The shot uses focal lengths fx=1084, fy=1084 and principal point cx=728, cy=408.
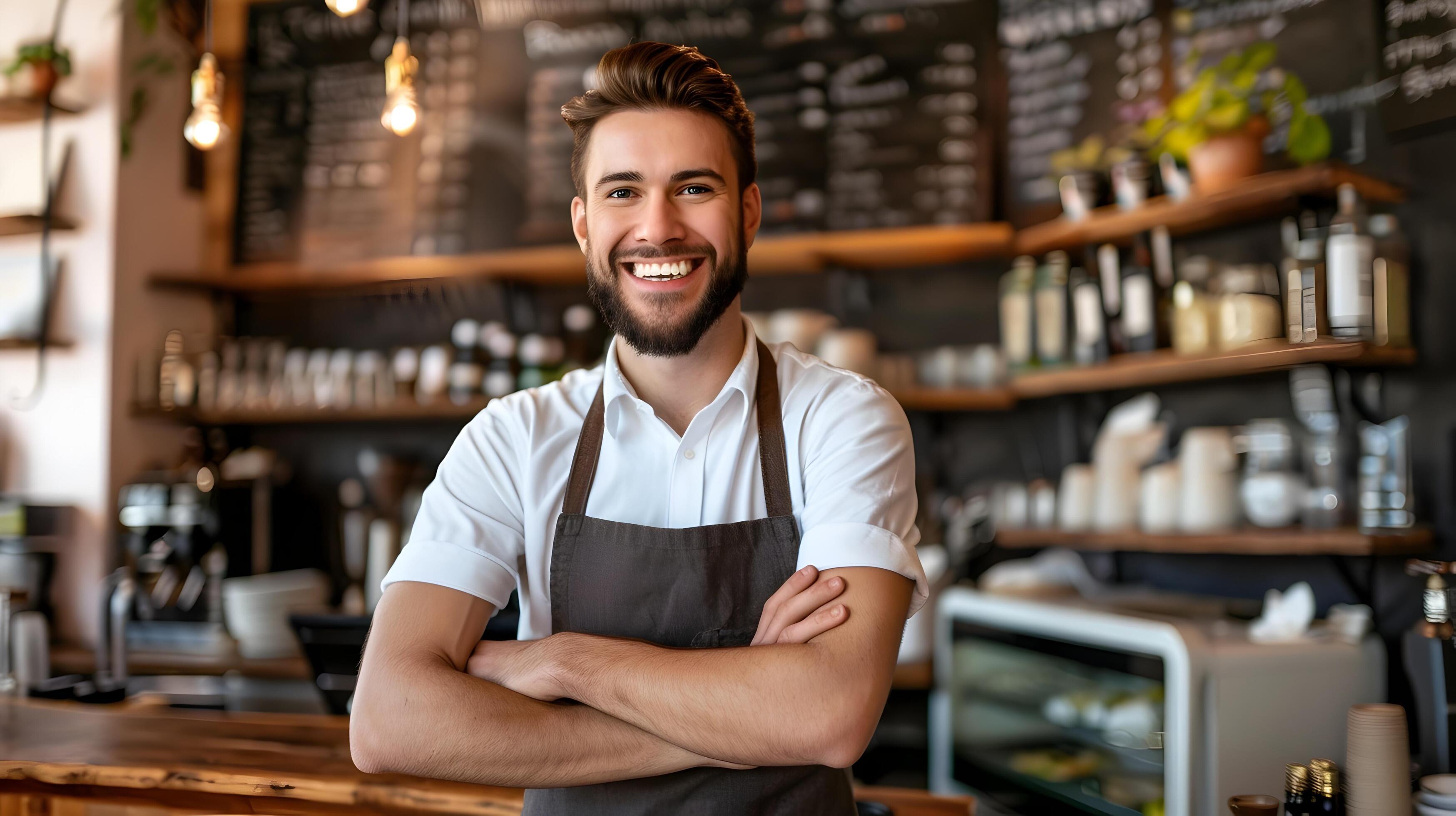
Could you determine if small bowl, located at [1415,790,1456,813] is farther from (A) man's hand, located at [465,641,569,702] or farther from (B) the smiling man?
(A) man's hand, located at [465,641,569,702]

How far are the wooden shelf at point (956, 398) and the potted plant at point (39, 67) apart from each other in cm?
290

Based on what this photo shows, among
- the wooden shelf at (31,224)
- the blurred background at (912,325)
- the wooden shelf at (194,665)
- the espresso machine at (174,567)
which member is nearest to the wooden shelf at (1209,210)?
the blurred background at (912,325)

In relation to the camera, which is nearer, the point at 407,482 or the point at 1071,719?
the point at 1071,719

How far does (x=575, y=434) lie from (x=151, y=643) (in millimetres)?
2534

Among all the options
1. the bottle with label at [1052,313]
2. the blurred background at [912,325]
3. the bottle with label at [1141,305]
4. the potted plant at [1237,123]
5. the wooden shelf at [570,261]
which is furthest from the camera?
the wooden shelf at [570,261]

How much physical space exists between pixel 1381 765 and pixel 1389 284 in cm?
100

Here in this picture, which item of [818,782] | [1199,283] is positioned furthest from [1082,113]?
[818,782]

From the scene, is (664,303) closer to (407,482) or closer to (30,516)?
(407,482)

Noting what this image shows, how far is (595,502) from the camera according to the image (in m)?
1.45

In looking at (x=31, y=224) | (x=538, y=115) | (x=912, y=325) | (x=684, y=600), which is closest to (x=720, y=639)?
(x=684, y=600)

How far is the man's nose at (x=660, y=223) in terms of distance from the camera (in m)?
1.40

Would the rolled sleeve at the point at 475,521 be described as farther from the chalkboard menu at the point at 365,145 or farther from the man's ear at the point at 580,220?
the chalkboard menu at the point at 365,145

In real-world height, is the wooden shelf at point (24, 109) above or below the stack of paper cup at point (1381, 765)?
above

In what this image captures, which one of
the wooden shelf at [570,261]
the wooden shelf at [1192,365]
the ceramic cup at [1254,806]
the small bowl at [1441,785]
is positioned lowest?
the ceramic cup at [1254,806]
